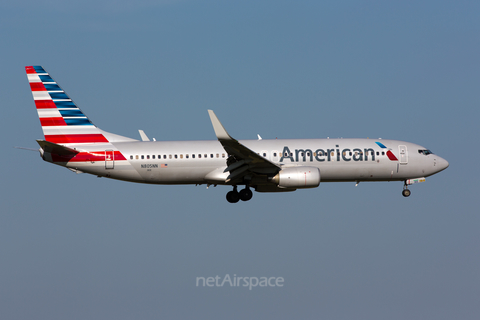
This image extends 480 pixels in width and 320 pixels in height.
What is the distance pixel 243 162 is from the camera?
43.4 m

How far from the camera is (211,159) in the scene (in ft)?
146

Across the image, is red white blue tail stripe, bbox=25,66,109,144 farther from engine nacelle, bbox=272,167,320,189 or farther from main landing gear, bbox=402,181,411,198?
main landing gear, bbox=402,181,411,198

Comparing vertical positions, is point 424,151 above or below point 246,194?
above

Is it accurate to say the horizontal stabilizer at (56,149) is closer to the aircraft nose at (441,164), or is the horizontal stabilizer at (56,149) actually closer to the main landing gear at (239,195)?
the main landing gear at (239,195)

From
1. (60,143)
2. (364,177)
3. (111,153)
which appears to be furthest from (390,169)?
(60,143)

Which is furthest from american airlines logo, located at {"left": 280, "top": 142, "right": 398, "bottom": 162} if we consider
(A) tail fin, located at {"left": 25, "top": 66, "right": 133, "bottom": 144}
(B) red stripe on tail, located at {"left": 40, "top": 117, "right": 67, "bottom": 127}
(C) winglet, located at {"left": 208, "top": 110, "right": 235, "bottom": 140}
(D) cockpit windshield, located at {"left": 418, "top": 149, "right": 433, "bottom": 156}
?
(B) red stripe on tail, located at {"left": 40, "top": 117, "right": 67, "bottom": 127}

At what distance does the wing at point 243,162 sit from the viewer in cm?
4172

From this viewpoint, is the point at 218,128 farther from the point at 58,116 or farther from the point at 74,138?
the point at 58,116

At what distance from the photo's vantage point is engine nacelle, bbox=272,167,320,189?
4306 centimetres

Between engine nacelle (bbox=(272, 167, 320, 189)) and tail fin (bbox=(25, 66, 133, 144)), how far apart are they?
12001mm

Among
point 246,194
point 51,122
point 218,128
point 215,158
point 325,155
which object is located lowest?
point 246,194

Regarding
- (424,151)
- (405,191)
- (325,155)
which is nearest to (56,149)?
(325,155)

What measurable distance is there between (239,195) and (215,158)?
3704 millimetres

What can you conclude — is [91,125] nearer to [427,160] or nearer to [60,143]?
[60,143]
